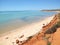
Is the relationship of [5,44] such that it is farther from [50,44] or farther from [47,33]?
[50,44]

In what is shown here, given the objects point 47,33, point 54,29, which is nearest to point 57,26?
point 54,29

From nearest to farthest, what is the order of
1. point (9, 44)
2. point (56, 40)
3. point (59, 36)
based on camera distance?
1. point (56, 40)
2. point (59, 36)
3. point (9, 44)

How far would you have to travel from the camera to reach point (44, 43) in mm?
7188

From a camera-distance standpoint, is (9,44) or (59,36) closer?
(59,36)

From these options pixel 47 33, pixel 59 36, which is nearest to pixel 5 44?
pixel 47 33

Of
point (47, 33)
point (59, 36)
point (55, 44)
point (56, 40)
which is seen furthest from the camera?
point (47, 33)

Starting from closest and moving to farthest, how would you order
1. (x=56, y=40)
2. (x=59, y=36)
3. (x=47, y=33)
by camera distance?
(x=56, y=40) < (x=59, y=36) < (x=47, y=33)

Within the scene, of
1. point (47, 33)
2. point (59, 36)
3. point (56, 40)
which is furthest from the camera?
point (47, 33)

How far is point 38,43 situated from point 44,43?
38cm

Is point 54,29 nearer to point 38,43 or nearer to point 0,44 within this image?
point 38,43

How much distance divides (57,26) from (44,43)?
3.42m

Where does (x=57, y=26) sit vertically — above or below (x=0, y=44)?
above

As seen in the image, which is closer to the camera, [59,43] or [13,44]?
[59,43]

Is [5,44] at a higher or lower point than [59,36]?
lower
